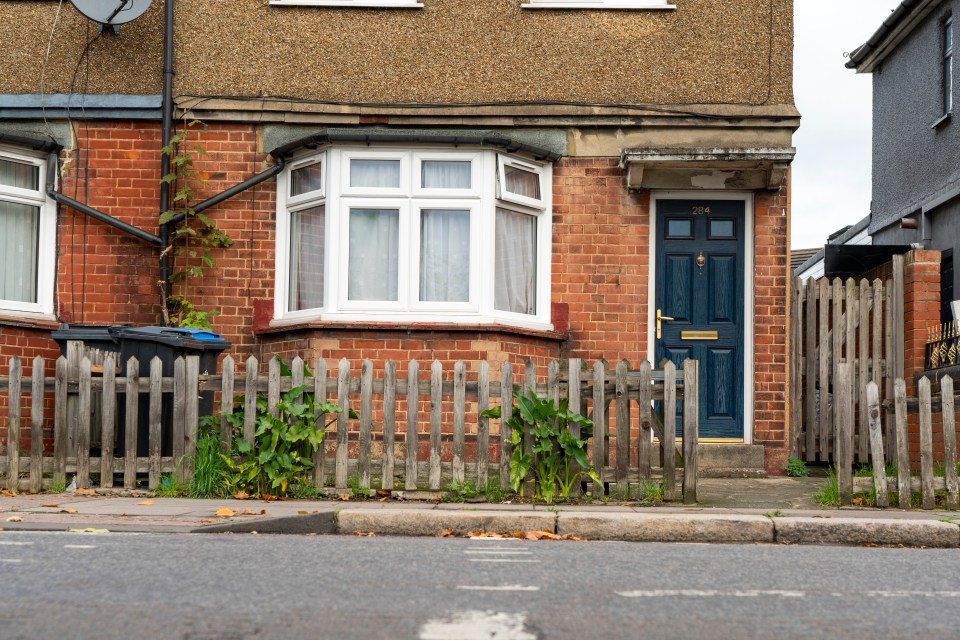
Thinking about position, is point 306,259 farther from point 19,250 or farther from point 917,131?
point 917,131

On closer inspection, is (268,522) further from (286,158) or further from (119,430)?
(286,158)

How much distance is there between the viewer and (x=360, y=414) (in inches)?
350

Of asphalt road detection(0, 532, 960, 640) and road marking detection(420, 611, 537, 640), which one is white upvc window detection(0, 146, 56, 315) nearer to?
asphalt road detection(0, 532, 960, 640)

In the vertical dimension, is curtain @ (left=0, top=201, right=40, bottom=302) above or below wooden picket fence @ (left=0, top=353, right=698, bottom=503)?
above

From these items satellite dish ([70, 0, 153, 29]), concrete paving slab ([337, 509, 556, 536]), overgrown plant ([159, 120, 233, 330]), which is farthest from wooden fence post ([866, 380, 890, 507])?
satellite dish ([70, 0, 153, 29])

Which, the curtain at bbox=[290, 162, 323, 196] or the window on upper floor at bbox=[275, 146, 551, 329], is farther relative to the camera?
the curtain at bbox=[290, 162, 323, 196]

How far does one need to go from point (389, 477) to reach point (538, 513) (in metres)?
1.61

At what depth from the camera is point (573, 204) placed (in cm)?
1164

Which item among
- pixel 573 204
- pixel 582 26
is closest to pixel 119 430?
pixel 573 204

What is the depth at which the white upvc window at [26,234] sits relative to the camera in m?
11.5

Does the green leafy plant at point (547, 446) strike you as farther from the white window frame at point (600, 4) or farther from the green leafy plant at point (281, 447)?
the white window frame at point (600, 4)

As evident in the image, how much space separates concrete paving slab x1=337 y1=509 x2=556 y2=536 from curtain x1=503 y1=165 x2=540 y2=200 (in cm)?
469

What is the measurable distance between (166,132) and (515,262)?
361 centimetres

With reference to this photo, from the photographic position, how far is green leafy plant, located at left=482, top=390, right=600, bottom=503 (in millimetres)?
8635
